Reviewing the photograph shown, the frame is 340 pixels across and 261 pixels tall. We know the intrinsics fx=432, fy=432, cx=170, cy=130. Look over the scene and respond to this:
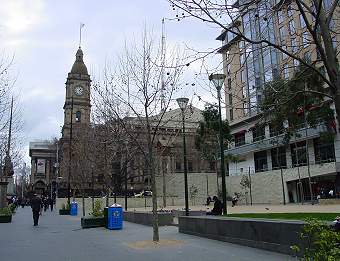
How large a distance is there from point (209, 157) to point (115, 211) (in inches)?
1925

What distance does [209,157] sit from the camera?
224 ft

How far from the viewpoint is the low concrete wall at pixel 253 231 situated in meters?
10.3

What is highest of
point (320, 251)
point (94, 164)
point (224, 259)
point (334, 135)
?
point (334, 135)

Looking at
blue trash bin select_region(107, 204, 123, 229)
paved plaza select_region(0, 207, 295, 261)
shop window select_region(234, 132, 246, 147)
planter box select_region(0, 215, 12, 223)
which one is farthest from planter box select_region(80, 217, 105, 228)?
shop window select_region(234, 132, 246, 147)

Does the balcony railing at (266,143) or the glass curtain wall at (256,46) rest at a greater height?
the balcony railing at (266,143)

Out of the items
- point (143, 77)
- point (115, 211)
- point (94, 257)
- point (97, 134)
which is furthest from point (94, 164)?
point (94, 257)

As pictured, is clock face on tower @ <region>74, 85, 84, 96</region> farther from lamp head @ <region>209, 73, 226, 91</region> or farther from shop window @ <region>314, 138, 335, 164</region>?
lamp head @ <region>209, 73, 226, 91</region>

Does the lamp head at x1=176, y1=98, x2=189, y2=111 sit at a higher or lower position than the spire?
lower

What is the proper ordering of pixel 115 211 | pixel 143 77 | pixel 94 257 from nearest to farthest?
pixel 94 257, pixel 143 77, pixel 115 211

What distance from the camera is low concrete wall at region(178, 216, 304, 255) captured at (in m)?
10.3

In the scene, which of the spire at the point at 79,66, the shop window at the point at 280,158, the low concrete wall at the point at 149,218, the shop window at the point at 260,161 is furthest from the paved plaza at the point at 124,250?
the spire at the point at 79,66

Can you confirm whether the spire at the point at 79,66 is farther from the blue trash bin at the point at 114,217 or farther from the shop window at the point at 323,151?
the blue trash bin at the point at 114,217

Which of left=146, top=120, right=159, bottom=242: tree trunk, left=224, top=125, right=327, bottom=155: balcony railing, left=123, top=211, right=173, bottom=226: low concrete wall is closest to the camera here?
left=146, top=120, right=159, bottom=242: tree trunk

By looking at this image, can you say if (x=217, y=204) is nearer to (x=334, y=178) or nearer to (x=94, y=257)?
(x=94, y=257)
